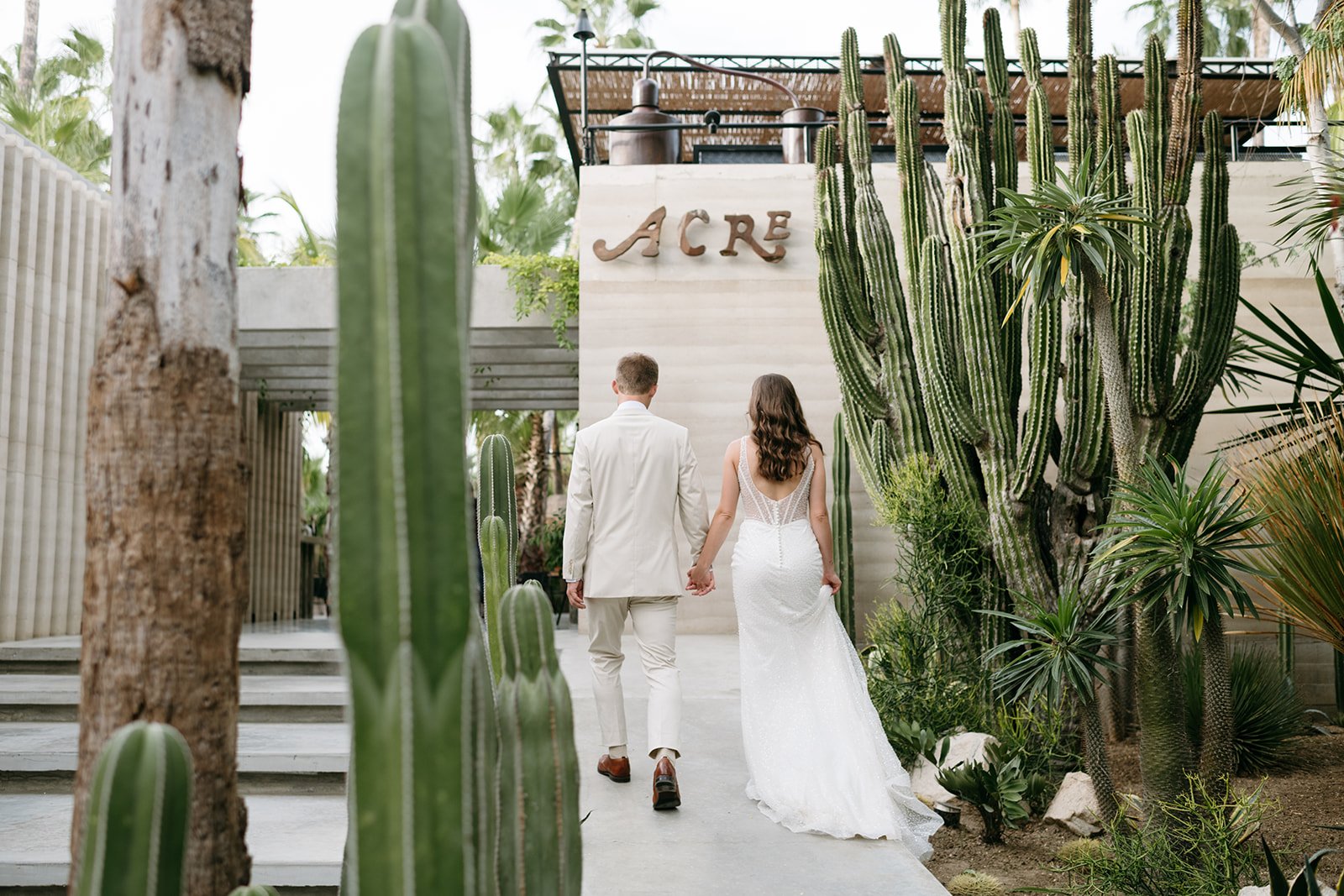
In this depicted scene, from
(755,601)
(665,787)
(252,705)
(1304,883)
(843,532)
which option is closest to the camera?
(1304,883)

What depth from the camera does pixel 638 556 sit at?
14.2ft

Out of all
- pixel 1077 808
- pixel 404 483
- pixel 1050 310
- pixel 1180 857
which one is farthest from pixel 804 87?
pixel 404 483

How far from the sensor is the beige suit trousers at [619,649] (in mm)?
4262

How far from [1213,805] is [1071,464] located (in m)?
2.48

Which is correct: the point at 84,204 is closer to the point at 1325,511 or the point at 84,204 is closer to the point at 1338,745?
the point at 1325,511

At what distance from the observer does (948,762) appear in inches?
205

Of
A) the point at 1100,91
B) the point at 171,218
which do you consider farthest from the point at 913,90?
the point at 171,218

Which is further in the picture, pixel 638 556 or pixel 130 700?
pixel 638 556

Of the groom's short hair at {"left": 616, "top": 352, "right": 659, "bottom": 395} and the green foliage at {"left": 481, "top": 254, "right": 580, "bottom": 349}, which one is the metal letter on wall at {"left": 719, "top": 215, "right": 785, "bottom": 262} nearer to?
the green foliage at {"left": 481, "top": 254, "right": 580, "bottom": 349}

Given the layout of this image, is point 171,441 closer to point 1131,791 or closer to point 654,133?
point 1131,791

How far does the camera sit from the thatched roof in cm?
1174

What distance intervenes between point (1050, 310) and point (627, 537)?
286cm

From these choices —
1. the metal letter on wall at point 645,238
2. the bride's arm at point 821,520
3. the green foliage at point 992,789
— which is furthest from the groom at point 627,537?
the metal letter on wall at point 645,238

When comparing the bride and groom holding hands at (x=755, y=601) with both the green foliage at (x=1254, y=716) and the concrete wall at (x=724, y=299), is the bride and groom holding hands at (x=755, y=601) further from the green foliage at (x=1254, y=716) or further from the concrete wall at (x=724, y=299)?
the concrete wall at (x=724, y=299)
